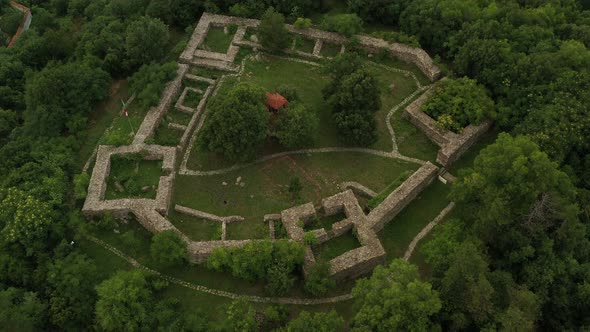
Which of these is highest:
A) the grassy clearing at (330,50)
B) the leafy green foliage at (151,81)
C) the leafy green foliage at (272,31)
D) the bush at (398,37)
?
the bush at (398,37)

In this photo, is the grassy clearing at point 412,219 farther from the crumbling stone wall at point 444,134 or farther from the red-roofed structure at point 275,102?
the red-roofed structure at point 275,102

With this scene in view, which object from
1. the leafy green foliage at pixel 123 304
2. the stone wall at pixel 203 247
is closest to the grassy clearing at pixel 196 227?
the stone wall at pixel 203 247

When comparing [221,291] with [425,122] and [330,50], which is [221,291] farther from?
[330,50]

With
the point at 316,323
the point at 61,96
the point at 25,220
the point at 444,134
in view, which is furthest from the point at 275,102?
the point at 25,220

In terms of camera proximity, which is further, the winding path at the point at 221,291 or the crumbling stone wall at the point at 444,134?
the crumbling stone wall at the point at 444,134

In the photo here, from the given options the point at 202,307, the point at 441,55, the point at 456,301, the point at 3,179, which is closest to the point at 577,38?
the point at 441,55
